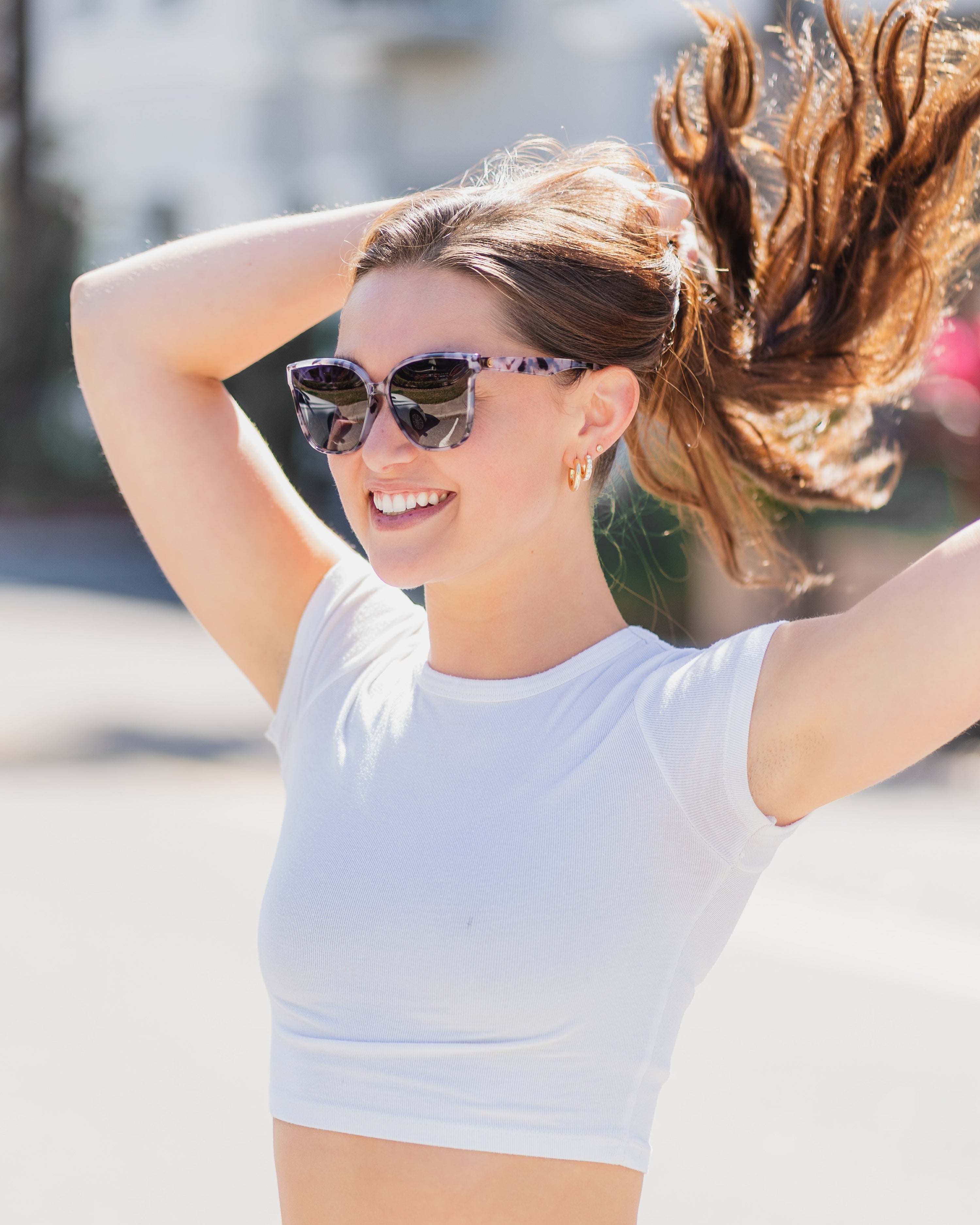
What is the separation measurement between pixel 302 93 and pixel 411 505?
1934 cm

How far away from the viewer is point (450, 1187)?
1.44 meters

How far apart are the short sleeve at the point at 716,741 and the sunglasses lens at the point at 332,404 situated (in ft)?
1.56

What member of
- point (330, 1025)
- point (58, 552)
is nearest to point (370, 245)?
point (330, 1025)

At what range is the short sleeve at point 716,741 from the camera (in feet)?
4.63

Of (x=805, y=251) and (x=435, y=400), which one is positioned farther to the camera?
(x=805, y=251)

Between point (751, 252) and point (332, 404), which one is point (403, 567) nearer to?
point (332, 404)

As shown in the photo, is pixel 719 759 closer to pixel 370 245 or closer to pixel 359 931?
pixel 359 931

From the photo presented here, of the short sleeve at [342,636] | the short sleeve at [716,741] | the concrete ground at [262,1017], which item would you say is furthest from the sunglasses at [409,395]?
the concrete ground at [262,1017]

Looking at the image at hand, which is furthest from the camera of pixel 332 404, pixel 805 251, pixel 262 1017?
pixel 262 1017

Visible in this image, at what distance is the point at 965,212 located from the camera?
197 cm

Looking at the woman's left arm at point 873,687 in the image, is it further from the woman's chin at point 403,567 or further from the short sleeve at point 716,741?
the woman's chin at point 403,567

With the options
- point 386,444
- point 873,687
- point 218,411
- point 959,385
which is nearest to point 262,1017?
point 218,411

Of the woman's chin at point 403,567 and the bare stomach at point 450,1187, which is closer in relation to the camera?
the bare stomach at point 450,1187

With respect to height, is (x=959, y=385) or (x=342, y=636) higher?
(x=342, y=636)
